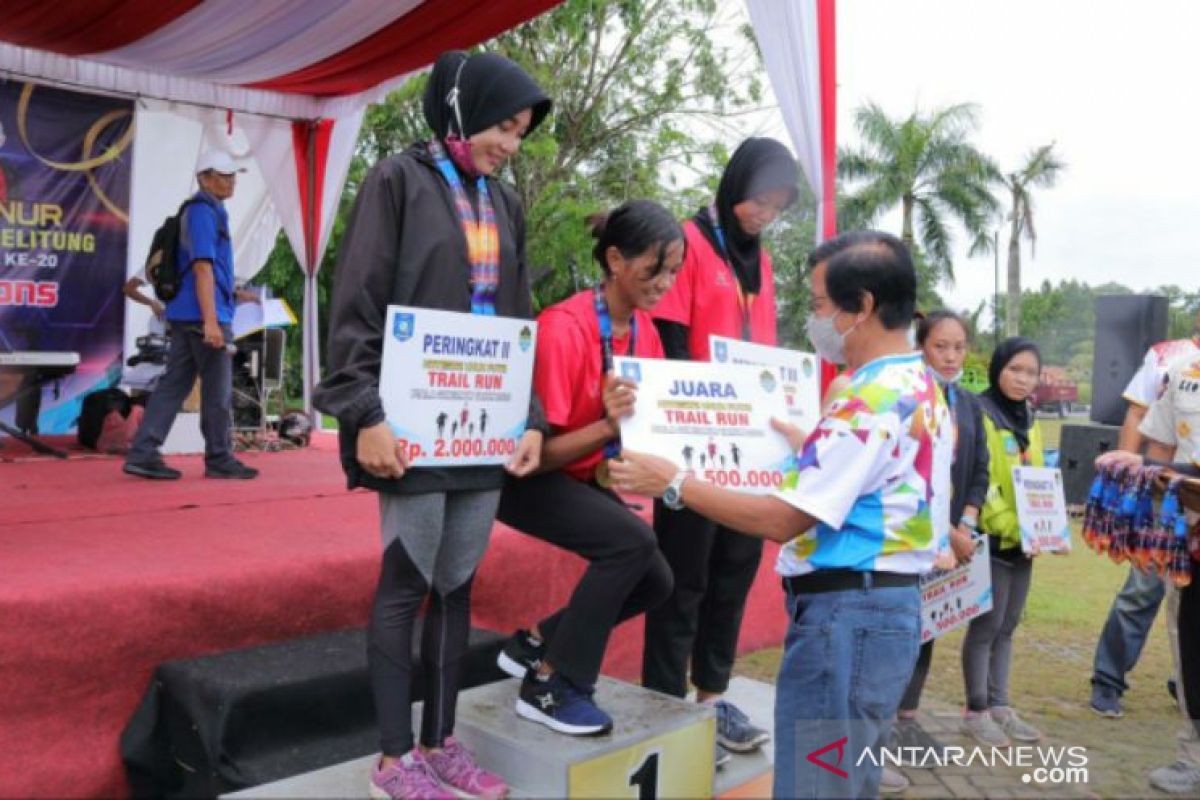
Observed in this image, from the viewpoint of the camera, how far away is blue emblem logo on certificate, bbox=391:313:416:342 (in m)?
2.22

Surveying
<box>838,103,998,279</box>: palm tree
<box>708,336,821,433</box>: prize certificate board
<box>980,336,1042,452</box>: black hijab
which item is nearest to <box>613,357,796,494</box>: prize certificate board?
<box>708,336,821,433</box>: prize certificate board

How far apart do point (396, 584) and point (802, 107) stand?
2.91 m

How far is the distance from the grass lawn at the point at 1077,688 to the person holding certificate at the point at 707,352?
0.95 m

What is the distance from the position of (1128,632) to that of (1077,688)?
0.47m

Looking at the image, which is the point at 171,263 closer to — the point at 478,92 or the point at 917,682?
the point at 478,92

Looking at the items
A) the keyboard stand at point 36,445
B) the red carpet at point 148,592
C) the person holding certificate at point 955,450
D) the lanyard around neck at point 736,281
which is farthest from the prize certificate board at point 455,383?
the keyboard stand at point 36,445

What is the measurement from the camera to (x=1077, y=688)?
4.83m

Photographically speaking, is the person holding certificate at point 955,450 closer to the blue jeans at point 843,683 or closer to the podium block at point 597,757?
the podium block at point 597,757

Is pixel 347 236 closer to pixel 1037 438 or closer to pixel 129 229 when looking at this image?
pixel 1037 438

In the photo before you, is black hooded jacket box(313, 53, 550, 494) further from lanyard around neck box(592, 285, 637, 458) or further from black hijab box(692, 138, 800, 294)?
black hijab box(692, 138, 800, 294)

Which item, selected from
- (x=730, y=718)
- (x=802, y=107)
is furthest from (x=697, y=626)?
(x=802, y=107)

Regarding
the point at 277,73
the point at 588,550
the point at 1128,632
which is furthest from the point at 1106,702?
the point at 277,73

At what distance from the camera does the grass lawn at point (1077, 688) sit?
393 cm

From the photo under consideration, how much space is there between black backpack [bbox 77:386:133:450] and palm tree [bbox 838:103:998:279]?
2386 centimetres
